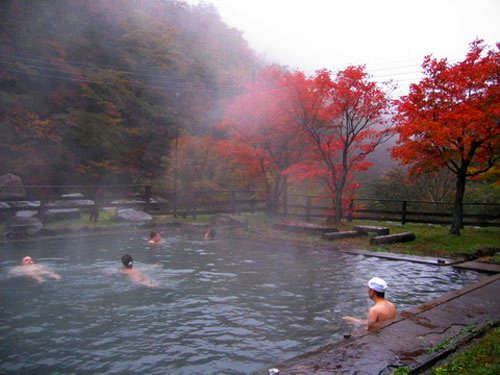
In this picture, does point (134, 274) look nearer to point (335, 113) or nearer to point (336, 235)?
point (336, 235)

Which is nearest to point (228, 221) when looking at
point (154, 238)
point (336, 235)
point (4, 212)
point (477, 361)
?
point (154, 238)

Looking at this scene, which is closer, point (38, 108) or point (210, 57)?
point (38, 108)

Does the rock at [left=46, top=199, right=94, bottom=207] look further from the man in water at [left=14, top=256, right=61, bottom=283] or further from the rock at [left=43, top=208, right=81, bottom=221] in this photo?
the man in water at [left=14, top=256, right=61, bottom=283]

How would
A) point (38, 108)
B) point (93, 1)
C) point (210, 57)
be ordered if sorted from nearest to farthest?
point (38, 108) < point (93, 1) < point (210, 57)

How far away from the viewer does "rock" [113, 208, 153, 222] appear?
715 inches

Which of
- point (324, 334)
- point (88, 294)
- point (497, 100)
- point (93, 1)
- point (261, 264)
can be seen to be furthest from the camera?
point (93, 1)

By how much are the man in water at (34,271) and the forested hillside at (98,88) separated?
14706mm

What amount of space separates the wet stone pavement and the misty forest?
26.2ft

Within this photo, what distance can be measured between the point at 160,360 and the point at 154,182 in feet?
79.1

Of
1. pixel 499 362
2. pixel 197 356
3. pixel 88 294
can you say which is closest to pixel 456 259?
pixel 499 362

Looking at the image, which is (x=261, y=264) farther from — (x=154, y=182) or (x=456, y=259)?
(x=154, y=182)

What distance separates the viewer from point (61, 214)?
17.8 meters

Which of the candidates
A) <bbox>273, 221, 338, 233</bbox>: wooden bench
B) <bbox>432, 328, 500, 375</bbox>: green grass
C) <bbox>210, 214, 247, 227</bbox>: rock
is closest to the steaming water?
<bbox>432, 328, 500, 375</bbox>: green grass

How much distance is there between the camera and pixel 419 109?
14.8 meters
